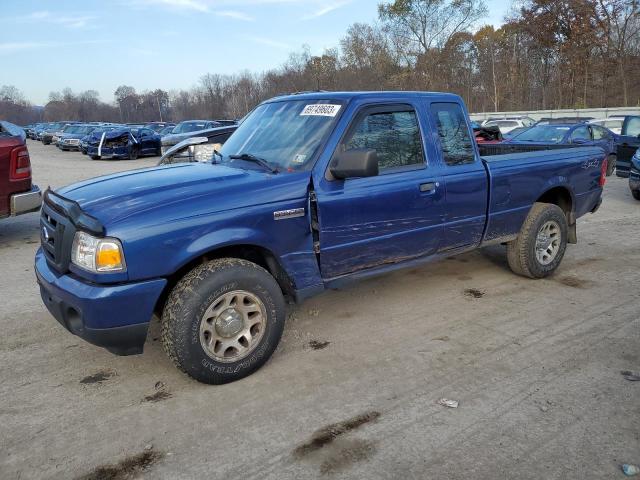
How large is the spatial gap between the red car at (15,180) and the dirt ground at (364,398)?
2.41 meters

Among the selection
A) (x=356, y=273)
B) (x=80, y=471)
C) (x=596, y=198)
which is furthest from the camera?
(x=596, y=198)

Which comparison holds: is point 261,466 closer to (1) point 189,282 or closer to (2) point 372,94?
(1) point 189,282

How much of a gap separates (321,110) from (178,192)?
4.60 feet

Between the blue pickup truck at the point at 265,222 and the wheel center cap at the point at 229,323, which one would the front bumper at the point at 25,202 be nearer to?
the blue pickup truck at the point at 265,222

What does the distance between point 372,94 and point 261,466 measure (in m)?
2.90

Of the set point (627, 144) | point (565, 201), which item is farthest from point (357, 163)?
point (627, 144)

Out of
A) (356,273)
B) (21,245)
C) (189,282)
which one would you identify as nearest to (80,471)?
(189,282)

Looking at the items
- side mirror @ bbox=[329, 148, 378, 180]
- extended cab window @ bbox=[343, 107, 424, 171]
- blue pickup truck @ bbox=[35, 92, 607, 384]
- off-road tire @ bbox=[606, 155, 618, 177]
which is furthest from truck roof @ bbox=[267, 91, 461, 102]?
off-road tire @ bbox=[606, 155, 618, 177]

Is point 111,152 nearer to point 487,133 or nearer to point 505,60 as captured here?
point 487,133

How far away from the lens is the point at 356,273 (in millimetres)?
4141

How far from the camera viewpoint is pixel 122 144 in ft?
78.5

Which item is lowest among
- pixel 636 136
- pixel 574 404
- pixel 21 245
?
pixel 574 404

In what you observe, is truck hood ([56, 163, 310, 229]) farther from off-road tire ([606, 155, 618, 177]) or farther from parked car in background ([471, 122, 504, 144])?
off-road tire ([606, 155, 618, 177])

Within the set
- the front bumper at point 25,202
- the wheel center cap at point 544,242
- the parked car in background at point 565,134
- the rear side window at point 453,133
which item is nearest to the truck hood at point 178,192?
the rear side window at point 453,133
